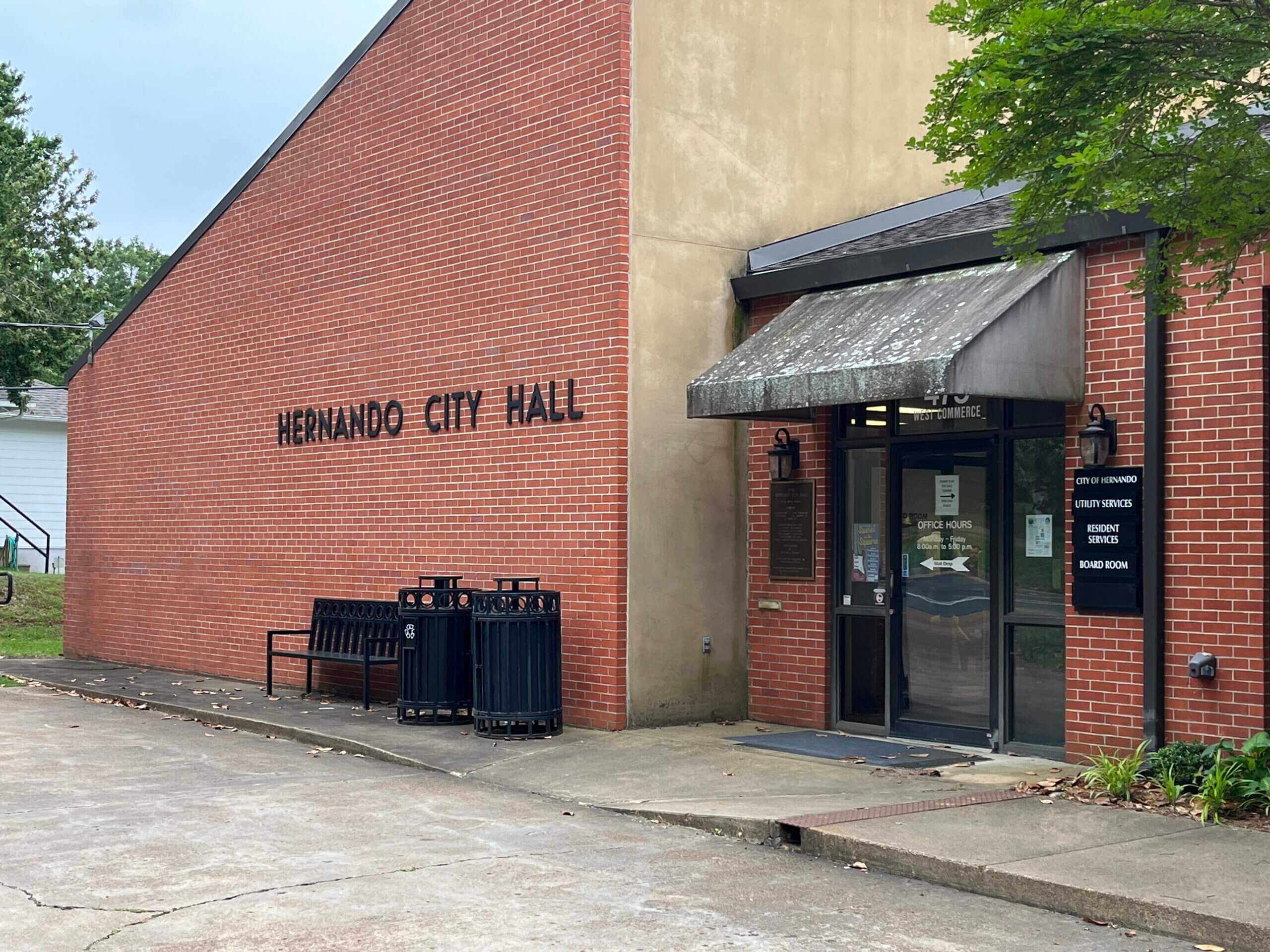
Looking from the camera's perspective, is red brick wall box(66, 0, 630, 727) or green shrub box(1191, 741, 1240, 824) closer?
green shrub box(1191, 741, 1240, 824)

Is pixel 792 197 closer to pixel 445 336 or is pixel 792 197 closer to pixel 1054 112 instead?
pixel 445 336

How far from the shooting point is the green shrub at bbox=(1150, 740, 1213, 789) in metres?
8.97

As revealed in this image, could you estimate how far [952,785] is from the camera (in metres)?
9.65

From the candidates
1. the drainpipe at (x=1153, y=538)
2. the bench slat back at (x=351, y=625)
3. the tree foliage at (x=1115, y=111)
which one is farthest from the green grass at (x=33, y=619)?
the tree foliage at (x=1115, y=111)

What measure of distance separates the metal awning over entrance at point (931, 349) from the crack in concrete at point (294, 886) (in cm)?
388

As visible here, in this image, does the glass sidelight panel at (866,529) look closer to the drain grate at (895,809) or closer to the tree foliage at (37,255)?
the drain grate at (895,809)

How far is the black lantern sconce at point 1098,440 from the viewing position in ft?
32.7

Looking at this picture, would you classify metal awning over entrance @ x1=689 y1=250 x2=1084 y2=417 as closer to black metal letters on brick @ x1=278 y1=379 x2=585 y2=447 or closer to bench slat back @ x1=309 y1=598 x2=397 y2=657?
black metal letters on brick @ x1=278 y1=379 x2=585 y2=447

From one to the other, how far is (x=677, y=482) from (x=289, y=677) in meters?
5.86

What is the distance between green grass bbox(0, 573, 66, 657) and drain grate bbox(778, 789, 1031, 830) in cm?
1518

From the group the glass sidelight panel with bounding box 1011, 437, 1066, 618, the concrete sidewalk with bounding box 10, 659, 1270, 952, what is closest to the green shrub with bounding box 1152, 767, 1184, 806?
the concrete sidewalk with bounding box 10, 659, 1270, 952

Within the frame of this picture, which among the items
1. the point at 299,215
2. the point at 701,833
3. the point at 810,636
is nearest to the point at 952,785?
the point at 701,833

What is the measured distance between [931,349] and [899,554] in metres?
2.39

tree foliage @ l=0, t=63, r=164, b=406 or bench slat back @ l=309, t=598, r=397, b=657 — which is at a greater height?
tree foliage @ l=0, t=63, r=164, b=406
